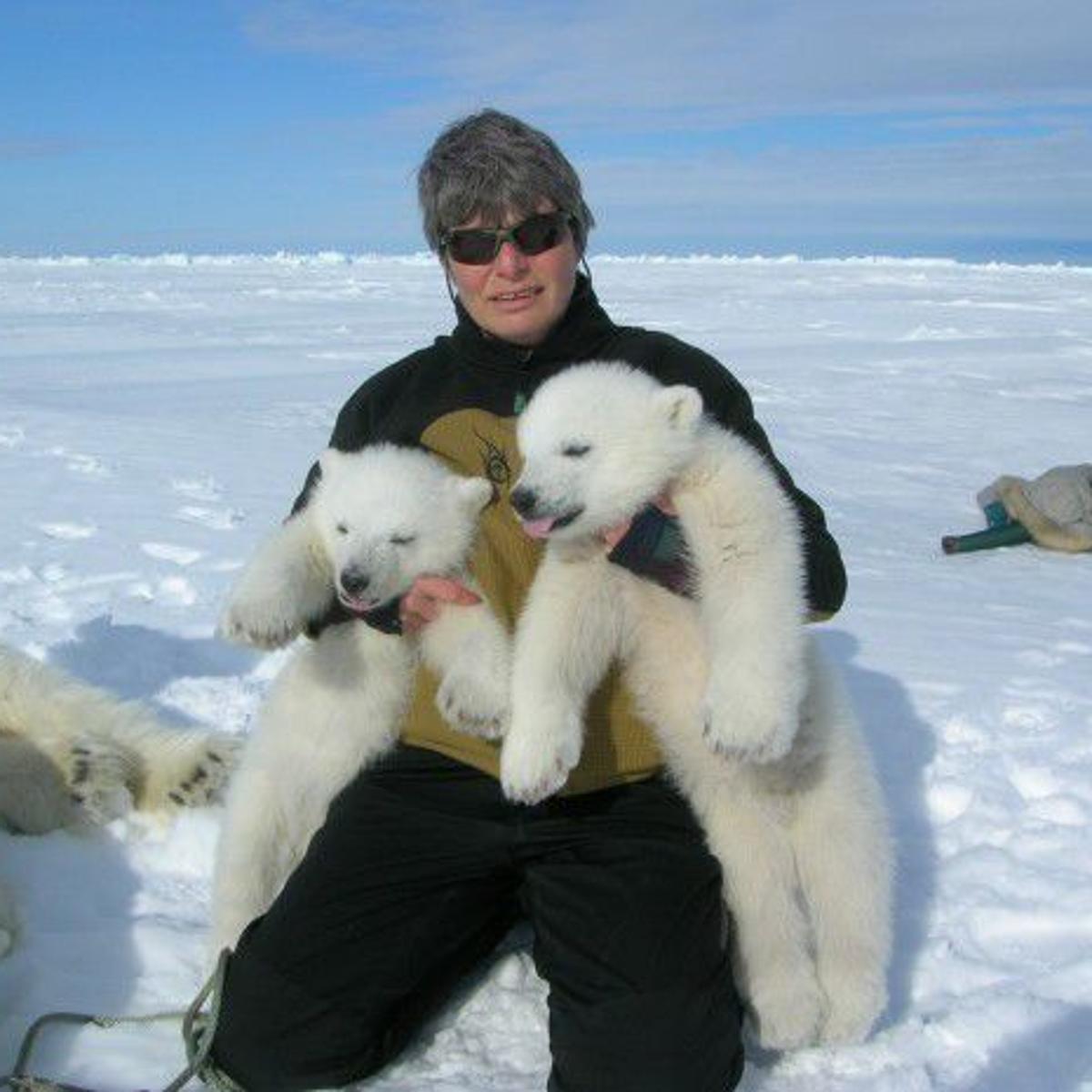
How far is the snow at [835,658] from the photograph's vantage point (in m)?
1.98

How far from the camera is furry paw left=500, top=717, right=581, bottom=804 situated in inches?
73.5

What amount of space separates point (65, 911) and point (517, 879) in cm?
85

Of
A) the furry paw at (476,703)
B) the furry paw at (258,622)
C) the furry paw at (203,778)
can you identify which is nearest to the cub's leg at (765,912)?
the furry paw at (476,703)

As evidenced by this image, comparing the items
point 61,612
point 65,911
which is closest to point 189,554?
point 61,612

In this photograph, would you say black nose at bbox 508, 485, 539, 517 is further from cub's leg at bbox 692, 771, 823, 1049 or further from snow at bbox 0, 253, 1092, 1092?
snow at bbox 0, 253, 1092, 1092

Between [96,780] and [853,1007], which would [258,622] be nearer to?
[96,780]

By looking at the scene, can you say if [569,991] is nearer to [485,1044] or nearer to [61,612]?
[485,1044]

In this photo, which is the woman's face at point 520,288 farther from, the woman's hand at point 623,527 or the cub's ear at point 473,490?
the woman's hand at point 623,527

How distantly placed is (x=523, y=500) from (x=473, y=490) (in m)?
0.28

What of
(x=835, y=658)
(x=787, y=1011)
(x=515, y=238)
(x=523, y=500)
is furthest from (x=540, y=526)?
(x=835, y=658)

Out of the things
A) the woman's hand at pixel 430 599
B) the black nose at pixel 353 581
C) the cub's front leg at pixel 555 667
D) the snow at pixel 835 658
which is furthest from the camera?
the woman's hand at pixel 430 599

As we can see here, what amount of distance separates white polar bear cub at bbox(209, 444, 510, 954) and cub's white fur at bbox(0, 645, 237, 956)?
470 millimetres

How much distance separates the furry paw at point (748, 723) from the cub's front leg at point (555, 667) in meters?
0.23

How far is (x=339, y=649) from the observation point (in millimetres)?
2256
